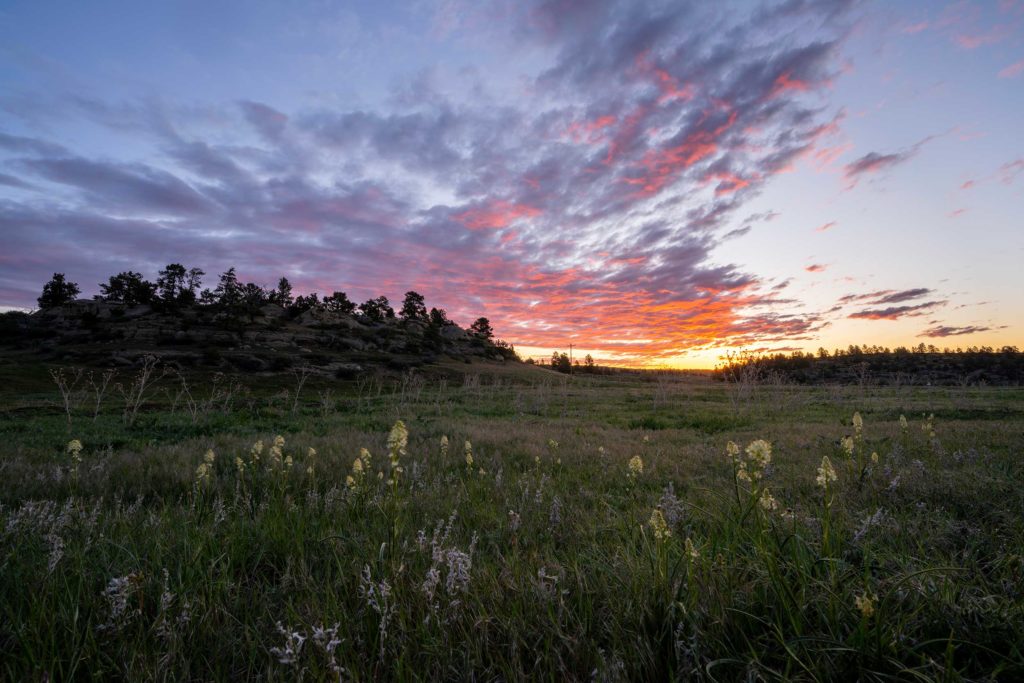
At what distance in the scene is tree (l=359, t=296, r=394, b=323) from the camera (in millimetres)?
109137

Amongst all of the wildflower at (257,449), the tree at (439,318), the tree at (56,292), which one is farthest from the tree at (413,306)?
the wildflower at (257,449)

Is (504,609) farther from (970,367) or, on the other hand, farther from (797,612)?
(970,367)

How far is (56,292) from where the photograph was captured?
94000mm

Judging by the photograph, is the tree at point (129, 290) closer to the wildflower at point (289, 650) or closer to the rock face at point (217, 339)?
the rock face at point (217, 339)

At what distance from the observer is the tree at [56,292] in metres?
92.9

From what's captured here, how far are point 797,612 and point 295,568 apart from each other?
3021mm

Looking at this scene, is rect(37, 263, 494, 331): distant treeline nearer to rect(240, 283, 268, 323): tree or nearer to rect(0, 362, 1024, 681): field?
rect(240, 283, 268, 323): tree

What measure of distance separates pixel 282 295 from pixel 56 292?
144 feet

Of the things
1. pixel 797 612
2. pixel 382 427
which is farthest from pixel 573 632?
pixel 382 427

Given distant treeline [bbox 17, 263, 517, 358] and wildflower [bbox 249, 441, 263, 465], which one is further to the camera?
distant treeline [bbox 17, 263, 517, 358]

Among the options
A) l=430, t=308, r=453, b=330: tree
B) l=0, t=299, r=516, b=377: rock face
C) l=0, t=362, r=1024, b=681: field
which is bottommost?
l=0, t=362, r=1024, b=681: field

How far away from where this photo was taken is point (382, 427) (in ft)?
53.6

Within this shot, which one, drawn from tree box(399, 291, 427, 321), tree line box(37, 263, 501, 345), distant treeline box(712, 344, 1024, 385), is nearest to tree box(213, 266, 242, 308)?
tree line box(37, 263, 501, 345)

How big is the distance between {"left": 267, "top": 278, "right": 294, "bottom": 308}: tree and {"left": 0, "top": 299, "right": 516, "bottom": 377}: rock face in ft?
44.0
